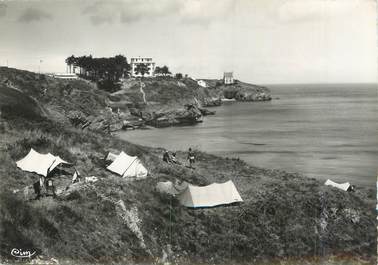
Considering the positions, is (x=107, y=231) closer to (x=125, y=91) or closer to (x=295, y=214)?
(x=295, y=214)

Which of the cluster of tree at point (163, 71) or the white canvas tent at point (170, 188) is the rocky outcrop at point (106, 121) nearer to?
the white canvas tent at point (170, 188)

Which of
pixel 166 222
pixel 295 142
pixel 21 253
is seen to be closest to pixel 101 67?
pixel 295 142

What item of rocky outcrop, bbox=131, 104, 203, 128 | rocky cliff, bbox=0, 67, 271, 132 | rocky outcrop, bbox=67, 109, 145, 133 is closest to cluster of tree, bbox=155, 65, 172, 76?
rocky cliff, bbox=0, 67, 271, 132

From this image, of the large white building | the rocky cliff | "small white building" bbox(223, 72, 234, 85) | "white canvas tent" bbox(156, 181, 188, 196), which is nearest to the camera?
"white canvas tent" bbox(156, 181, 188, 196)

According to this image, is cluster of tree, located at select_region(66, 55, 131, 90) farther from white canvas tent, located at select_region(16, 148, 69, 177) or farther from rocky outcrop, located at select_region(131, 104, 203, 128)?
white canvas tent, located at select_region(16, 148, 69, 177)

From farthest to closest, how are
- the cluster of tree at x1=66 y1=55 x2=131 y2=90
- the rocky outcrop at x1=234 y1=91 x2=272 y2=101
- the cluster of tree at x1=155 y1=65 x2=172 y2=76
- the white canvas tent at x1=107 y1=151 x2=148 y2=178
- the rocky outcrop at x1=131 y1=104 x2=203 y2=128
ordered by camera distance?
the rocky outcrop at x1=234 y1=91 x2=272 y2=101 → the cluster of tree at x1=155 y1=65 x2=172 y2=76 → the cluster of tree at x1=66 y1=55 x2=131 y2=90 → the rocky outcrop at x1=131 y1=104 x2=203 y2=128 → the white canvas tent at x1=107 y1=151 x2=148 y2=178

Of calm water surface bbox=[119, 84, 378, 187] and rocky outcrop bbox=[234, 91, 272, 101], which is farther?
rocky outcrop bbox=[234, 91, 272, 101]
